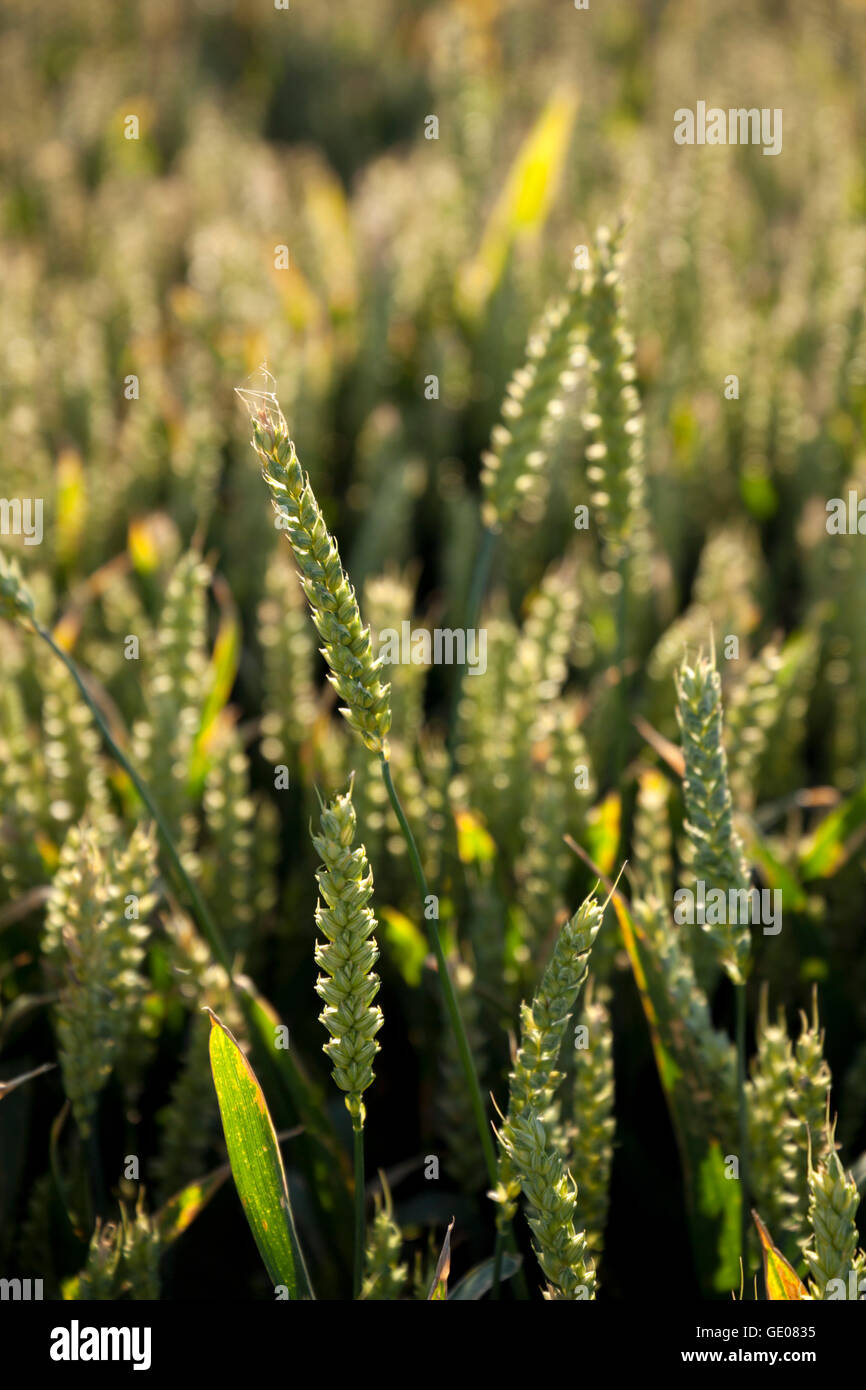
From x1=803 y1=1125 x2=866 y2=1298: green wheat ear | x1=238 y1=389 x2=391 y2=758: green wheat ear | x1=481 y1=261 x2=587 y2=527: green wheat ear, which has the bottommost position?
x1=803 y1=1125 x2=866 y2=1298: green wheat ear

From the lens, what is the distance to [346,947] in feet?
1.67

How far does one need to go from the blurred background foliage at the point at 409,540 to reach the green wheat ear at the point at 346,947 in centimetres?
23

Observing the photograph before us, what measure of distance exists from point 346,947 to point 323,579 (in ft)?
0.52

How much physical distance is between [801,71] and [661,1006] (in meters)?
2.75

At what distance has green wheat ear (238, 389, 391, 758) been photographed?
48 centimetres

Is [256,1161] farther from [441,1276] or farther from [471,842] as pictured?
[471,842]

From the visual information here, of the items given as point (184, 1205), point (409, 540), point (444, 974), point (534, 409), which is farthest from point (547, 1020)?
point (409, 540)

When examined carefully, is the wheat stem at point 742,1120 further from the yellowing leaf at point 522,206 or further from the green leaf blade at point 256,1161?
the yellowing leaf at point 522,206

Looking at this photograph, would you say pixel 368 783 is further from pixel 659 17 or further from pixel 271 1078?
pixel 659 17

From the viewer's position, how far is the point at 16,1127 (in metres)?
0.81

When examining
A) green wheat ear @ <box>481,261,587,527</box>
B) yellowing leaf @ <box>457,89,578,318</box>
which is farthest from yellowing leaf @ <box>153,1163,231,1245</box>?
yellowing leaf @ <box>457,89,578,318</box>

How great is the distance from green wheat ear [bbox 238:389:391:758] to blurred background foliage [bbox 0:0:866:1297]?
0.99ft

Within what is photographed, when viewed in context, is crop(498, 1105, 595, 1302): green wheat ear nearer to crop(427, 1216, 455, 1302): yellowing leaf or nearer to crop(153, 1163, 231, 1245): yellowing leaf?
crop(427, 1216, 455, 1302): yellowing leaf
